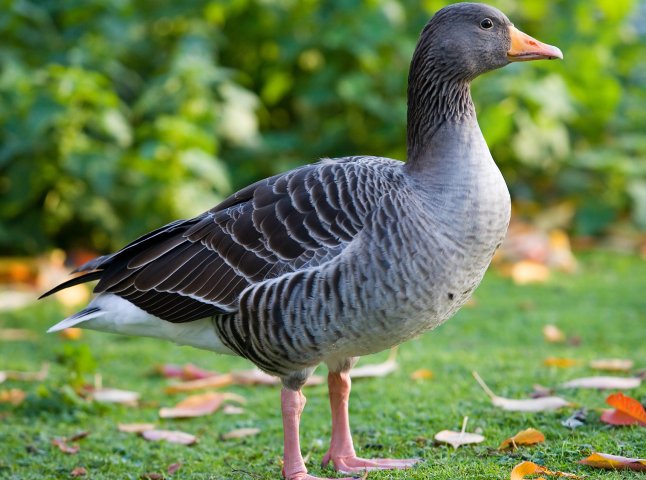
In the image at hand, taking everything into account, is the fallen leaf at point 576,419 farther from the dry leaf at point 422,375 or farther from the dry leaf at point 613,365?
the dry leaf at point 422,375

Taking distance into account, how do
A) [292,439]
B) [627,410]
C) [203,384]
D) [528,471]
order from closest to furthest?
[528,471]
[292,439]
[627,410]
[203,384]

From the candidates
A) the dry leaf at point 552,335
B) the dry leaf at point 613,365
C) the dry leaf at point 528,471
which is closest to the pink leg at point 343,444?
the dry leaf at point 528,471

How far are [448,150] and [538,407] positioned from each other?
1490 millimetres

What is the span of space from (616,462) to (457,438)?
31.8 inches

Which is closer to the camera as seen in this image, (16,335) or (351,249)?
(351,249)

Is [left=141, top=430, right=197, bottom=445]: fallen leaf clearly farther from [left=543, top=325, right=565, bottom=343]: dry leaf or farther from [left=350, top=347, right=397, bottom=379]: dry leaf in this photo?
[left=543, top=325, right=565, bottom=343]: dry leaf

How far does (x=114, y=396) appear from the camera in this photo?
5.50m

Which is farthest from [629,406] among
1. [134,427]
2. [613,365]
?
[134,427]

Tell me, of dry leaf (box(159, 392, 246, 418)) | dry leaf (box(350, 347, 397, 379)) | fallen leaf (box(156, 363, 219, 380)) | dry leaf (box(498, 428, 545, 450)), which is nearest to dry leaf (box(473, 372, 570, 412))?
dry leaf (box(498, 428, 545, 450))

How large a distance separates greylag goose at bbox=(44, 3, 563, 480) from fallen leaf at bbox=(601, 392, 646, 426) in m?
0.90

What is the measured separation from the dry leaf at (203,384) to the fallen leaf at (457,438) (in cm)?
189

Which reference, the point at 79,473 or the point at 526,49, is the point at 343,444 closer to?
the point at 79,473

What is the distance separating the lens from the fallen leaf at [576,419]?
14.4ft

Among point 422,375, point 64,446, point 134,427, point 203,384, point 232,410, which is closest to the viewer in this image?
point 64,446
